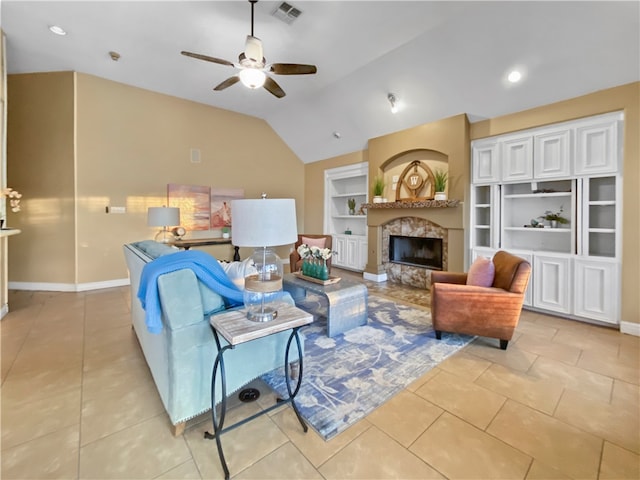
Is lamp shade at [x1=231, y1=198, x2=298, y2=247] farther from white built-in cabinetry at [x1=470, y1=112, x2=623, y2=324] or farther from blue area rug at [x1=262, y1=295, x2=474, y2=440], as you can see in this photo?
white built-in cabinetry at [x1=470, y1=112, x2=623, y2=324]

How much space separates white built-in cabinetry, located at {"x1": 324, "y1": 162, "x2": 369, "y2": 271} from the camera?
6.18m

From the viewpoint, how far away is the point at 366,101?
4777 mm

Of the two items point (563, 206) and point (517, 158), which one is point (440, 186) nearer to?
point (517, 158)

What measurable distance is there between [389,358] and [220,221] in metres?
4.91

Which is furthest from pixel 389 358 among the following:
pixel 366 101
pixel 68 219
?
pixel 68 219

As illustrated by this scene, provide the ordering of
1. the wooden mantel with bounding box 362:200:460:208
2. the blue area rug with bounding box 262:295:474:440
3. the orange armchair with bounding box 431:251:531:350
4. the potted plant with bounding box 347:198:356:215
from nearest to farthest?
the blue area rug with bounding box 262:295:474:440 → the orange armchair with bounding box 431:251:531:350 → the wooden mantel with bounding box 362:200:460:208 → the potted plant with bounding box 347:198:356:215

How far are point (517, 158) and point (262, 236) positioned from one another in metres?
3.95

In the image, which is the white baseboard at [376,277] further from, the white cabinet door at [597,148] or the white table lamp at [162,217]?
the white table lamp at [162,217]

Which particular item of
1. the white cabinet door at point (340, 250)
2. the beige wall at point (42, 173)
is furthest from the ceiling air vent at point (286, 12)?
the white cabinet door at point (340, 250)

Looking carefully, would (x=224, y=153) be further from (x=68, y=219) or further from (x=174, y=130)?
(x=68, y=219)

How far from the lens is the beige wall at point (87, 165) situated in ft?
14.7

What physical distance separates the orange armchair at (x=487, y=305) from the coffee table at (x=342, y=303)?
772 millimetres

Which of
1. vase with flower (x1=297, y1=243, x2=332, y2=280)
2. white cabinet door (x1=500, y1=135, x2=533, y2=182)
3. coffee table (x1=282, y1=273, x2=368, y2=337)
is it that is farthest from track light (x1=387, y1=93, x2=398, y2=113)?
coffee table (x1=282, y1=273, x2=368, y2=337)

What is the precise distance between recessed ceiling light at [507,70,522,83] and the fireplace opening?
2.49 meters
